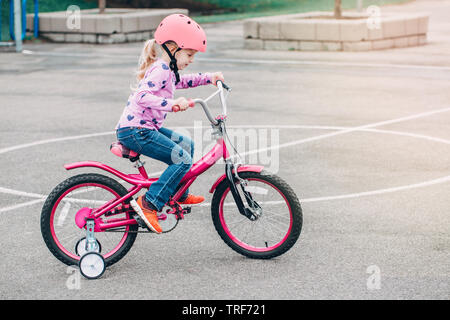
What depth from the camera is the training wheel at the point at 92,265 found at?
5844mm

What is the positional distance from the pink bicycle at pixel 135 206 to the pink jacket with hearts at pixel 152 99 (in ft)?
0.82

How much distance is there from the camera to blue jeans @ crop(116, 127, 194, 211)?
19.6 feet

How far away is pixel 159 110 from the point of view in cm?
591

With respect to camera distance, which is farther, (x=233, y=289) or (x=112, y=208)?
(x=112, y=208)

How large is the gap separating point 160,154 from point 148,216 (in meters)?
0.48

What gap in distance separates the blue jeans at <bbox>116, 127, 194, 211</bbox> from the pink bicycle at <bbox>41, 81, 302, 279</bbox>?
0.08 m

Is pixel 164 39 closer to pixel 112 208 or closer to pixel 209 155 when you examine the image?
pixel 209 155

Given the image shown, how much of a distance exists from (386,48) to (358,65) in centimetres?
333

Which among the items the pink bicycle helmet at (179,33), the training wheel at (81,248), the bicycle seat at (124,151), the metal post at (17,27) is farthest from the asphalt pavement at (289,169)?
the metal post at (17,27)

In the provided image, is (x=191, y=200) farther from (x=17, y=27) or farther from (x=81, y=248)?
(x=17, y=27)

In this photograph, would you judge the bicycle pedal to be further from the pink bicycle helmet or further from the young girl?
the pink bicycle helmet

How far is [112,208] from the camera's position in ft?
19.8
